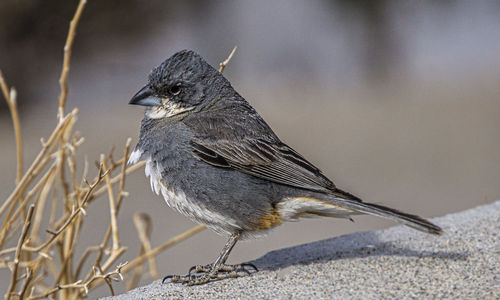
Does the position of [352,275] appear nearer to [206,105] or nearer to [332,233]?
[206,105]

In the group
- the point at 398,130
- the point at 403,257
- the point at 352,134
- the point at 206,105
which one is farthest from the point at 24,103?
the point at 403,257

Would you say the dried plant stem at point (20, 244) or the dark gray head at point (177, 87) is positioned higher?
the dark gray head at point (177, 87)

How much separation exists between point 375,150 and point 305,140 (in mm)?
1141

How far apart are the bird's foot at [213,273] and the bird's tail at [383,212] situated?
0.61m

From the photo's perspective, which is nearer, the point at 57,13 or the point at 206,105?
the point at 206,105

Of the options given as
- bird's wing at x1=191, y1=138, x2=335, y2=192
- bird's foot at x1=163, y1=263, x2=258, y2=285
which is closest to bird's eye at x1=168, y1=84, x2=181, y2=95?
bird's wing at x1=191, y1=138, x2=335, y2=192

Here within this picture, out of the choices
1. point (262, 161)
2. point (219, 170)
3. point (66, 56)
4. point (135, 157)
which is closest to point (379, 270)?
point (262, 161)

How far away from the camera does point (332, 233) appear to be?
25.9ft

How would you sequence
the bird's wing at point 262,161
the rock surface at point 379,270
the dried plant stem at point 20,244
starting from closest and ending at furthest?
the dried plant stem at point 20,244 → the rock surface at point 379,270 → the bird's wing at point 262,161

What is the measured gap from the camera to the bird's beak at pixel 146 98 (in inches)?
148

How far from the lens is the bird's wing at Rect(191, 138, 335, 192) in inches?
141

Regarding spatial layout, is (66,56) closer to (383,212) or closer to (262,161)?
(262,161)

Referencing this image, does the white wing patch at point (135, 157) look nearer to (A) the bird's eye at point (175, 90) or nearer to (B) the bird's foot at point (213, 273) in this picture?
(A) the bird's eye at point (175, 90)

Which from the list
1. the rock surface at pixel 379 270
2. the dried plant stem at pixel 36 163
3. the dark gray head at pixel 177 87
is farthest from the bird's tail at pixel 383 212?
the dried plant stem at pixel 36 163
